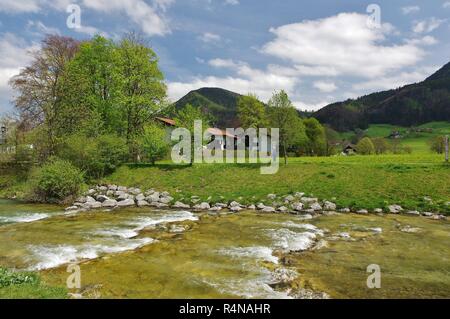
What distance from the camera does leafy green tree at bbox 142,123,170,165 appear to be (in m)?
42.7

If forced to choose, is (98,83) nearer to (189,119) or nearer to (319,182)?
(189,119)

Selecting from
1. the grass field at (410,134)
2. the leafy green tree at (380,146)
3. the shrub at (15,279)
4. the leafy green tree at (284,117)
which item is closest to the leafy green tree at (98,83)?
the leafy green tree at (284,117)

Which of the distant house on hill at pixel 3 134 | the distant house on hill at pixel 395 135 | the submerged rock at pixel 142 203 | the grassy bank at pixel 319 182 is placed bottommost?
the submerged rock at pixel 142 203

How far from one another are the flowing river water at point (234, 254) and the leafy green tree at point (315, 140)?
5379 centimetres

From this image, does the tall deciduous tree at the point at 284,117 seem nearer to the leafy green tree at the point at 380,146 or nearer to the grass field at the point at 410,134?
the leafy green tree at the point at 380,146

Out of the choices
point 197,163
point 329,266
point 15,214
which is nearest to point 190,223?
point 329,266

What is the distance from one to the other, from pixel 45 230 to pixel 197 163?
2273 centimetres

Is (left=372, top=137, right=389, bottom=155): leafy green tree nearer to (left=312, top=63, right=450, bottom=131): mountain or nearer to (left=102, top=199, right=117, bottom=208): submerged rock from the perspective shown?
(left=102, top=199, right=117, bottom=208): submerged rock

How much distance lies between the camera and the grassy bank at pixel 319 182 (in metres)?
26.4

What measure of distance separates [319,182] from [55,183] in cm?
2469

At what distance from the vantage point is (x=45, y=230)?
1977 centimetres
